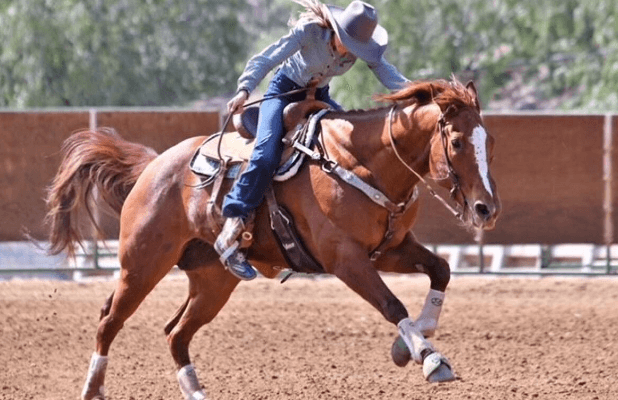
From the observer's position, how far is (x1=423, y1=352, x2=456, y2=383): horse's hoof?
603 centimetres

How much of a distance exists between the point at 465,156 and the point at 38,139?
7633 millimetres

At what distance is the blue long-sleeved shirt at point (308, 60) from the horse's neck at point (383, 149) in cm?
34

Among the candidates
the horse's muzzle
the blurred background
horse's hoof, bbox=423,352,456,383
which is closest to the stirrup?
horse's hoof, bbox=423,352,456,383

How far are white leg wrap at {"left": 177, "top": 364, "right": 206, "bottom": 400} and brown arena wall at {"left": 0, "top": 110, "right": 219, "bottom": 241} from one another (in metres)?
5.62

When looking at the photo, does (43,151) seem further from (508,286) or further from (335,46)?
(335,46)

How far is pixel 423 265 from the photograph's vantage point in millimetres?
6750

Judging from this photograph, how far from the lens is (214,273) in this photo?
25.1 ft

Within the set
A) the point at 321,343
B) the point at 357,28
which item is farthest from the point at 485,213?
the point at 321,343

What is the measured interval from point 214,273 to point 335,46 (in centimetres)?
163

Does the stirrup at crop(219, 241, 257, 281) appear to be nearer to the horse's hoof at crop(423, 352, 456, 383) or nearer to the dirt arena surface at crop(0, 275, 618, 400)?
the dirt arena surface at crop(0, 275, 618, 400)

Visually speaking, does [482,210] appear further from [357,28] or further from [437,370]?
[357,28]

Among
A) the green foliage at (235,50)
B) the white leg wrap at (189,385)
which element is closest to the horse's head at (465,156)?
the white leg wrap at (189,385)

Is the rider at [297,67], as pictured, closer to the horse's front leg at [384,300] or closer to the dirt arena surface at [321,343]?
the horse's front leg at [384,300]

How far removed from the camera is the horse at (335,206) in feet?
20.5
